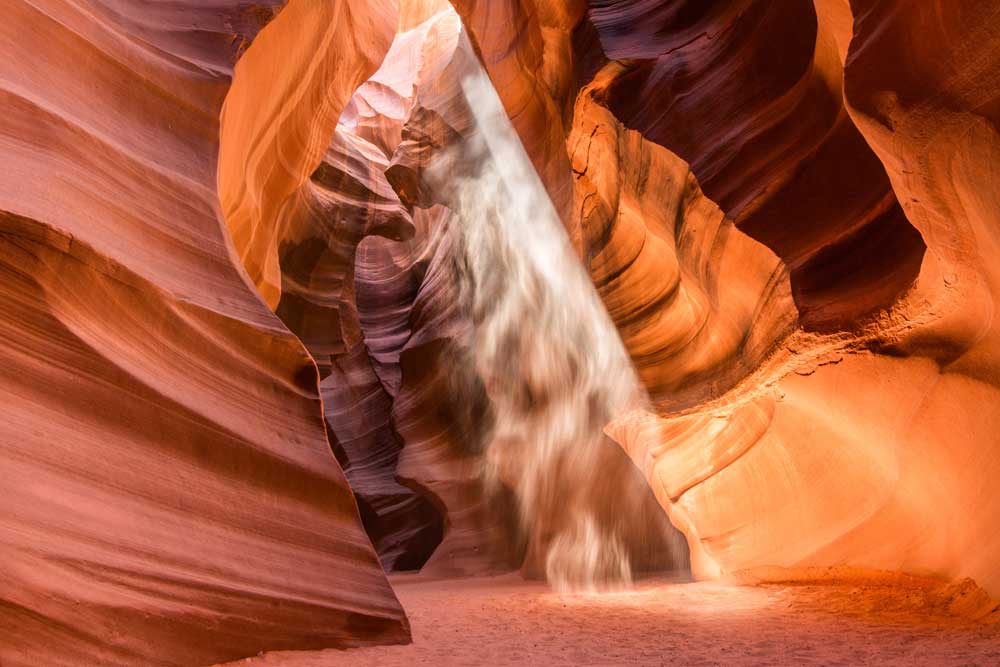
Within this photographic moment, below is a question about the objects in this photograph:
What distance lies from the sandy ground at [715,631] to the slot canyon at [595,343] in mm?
39

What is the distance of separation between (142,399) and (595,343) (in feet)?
19.5

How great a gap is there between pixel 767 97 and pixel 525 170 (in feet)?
19.0

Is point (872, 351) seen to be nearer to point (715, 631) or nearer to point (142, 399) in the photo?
point (715, 631)

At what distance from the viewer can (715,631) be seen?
4.18 m

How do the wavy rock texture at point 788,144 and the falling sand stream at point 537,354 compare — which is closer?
the wavy rock texture at point 788,144

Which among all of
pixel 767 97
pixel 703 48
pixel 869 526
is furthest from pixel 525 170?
pixel 869 526

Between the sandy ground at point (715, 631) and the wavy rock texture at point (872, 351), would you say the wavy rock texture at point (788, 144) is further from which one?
the sandy ground at point (715, 631)

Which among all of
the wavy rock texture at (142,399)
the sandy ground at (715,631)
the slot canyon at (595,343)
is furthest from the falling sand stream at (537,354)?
the wavy rock texture at (142,399)

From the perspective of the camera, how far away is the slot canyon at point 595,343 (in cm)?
335

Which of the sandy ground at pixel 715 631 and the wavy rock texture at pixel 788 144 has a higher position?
the wavy rock texture at pixel 788 144

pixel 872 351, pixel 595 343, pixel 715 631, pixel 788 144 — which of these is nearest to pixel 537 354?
pixel 595 343

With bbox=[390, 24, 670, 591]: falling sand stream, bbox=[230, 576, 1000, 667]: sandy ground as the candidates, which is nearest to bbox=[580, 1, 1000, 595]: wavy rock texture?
bbox=[230, 576, 1000, 667]: sandy ground

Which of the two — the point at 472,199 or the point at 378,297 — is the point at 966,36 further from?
the point at 378,297

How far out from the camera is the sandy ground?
344 cm
